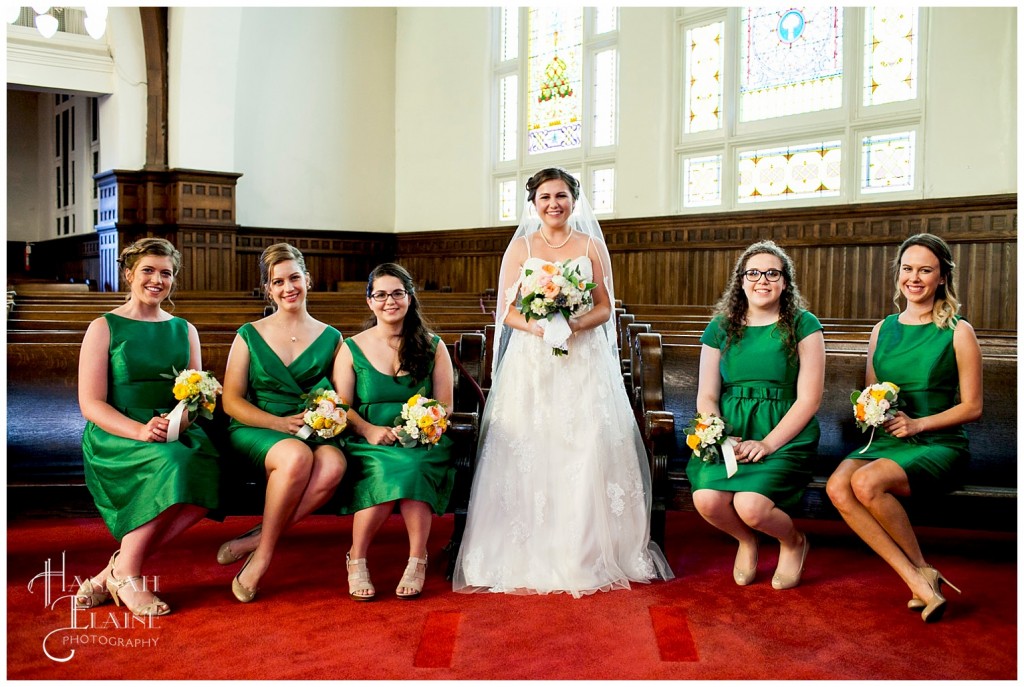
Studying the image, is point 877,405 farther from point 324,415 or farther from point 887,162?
point 887,162

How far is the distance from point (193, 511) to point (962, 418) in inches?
107

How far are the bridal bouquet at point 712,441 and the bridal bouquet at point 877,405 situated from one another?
1.52 ft

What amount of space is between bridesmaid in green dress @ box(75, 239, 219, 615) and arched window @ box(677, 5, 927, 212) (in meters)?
6.54

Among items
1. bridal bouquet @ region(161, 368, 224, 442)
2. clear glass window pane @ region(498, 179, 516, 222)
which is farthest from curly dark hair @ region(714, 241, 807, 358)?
clear glass window pane @ region(498, 179, 516, 222)

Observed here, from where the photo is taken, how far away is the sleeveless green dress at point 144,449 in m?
3.04

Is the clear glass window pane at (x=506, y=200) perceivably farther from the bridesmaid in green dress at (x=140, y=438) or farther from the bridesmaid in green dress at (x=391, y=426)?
the bridesmaid in green dress at (x=140, y=438)

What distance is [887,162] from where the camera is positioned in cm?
796

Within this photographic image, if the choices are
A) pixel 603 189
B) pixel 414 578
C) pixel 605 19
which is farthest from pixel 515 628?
pixel 605 19

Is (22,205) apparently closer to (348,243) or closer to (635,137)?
(348,243)

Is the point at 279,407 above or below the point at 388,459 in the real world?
above

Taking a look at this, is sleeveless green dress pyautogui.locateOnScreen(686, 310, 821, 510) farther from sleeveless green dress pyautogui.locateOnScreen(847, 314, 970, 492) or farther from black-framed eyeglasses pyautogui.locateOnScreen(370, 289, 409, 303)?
black-framed eyeglasses pyautogui.locateOnScreen(370, 289, 409, 303)

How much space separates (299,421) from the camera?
3.31 meters

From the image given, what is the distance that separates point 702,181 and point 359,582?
7065mm

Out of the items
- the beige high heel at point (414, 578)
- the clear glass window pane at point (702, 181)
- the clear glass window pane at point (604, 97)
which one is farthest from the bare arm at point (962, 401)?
the clear glass window pane at point (604, 97)
